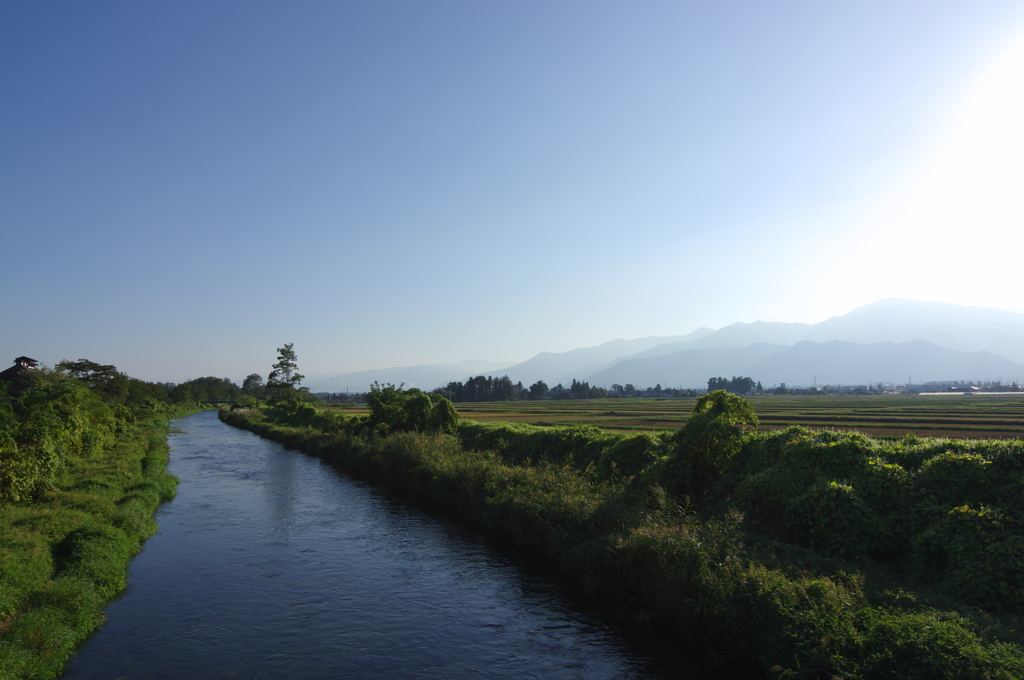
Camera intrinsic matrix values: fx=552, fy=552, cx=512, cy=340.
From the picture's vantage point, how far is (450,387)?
613ft

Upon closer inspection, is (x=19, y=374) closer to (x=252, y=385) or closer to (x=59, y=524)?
(x=59, y=524)

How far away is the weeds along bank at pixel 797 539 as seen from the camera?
9359 mm

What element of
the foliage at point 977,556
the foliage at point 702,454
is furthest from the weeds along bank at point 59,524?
the foliage at point 977,556

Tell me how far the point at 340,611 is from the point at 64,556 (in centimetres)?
764

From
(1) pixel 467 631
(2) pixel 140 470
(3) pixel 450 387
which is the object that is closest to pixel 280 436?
(2) pixel 140 470

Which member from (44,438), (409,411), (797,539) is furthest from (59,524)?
(409,411)

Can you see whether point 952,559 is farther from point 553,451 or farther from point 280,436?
point 280,436

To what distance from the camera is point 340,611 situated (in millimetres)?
13602

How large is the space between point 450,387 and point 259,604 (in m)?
174

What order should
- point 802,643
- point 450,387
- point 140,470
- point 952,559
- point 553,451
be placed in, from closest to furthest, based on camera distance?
point 802,643
point 952,559
point 553,451
point 140,470
point 450,387

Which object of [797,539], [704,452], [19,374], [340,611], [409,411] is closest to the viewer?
[340,611]

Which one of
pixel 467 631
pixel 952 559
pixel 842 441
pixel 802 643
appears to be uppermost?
pixel 842 441

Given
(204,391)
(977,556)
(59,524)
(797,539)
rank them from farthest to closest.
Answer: (204,391), (59,524), (797,539), (977,556)

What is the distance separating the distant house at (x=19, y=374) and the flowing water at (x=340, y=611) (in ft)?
138
